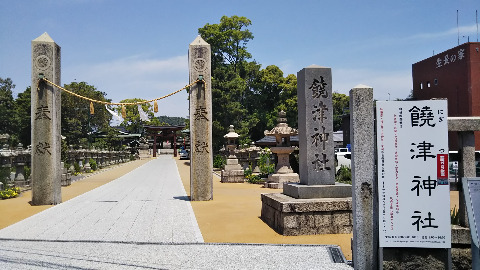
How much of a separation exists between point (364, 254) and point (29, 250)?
203 inches

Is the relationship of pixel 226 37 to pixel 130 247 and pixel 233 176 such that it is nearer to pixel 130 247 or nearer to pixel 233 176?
pixel 233 176

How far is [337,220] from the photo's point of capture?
25.2ft

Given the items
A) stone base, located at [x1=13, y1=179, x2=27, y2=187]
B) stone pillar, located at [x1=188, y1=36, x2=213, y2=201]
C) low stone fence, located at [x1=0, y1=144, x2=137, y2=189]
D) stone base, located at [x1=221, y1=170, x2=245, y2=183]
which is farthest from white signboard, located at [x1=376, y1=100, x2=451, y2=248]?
stone base, located at [x1=221, y1=170, x2=245, y2=183]

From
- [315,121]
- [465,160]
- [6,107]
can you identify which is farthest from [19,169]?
[6,107]

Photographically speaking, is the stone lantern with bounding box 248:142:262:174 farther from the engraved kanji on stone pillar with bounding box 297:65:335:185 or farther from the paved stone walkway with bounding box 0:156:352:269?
the engraved kanji on stone pillar with bounding box 297:65:335:185

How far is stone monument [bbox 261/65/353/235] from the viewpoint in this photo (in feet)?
24.9

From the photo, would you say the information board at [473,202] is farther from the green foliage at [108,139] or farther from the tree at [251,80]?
the green foliage at [108,139]

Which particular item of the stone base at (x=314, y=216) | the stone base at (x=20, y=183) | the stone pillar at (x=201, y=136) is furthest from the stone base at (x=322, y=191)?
the stone base at (x=20, y=183)

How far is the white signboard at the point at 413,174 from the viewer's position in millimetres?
4891

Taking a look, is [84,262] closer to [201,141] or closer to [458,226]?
[458,226]

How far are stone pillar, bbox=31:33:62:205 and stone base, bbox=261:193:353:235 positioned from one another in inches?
318

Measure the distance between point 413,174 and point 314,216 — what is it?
2986 millimetres

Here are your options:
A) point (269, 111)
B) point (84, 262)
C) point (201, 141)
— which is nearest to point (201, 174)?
point (201, 141)

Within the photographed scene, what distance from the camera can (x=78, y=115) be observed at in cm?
5000
